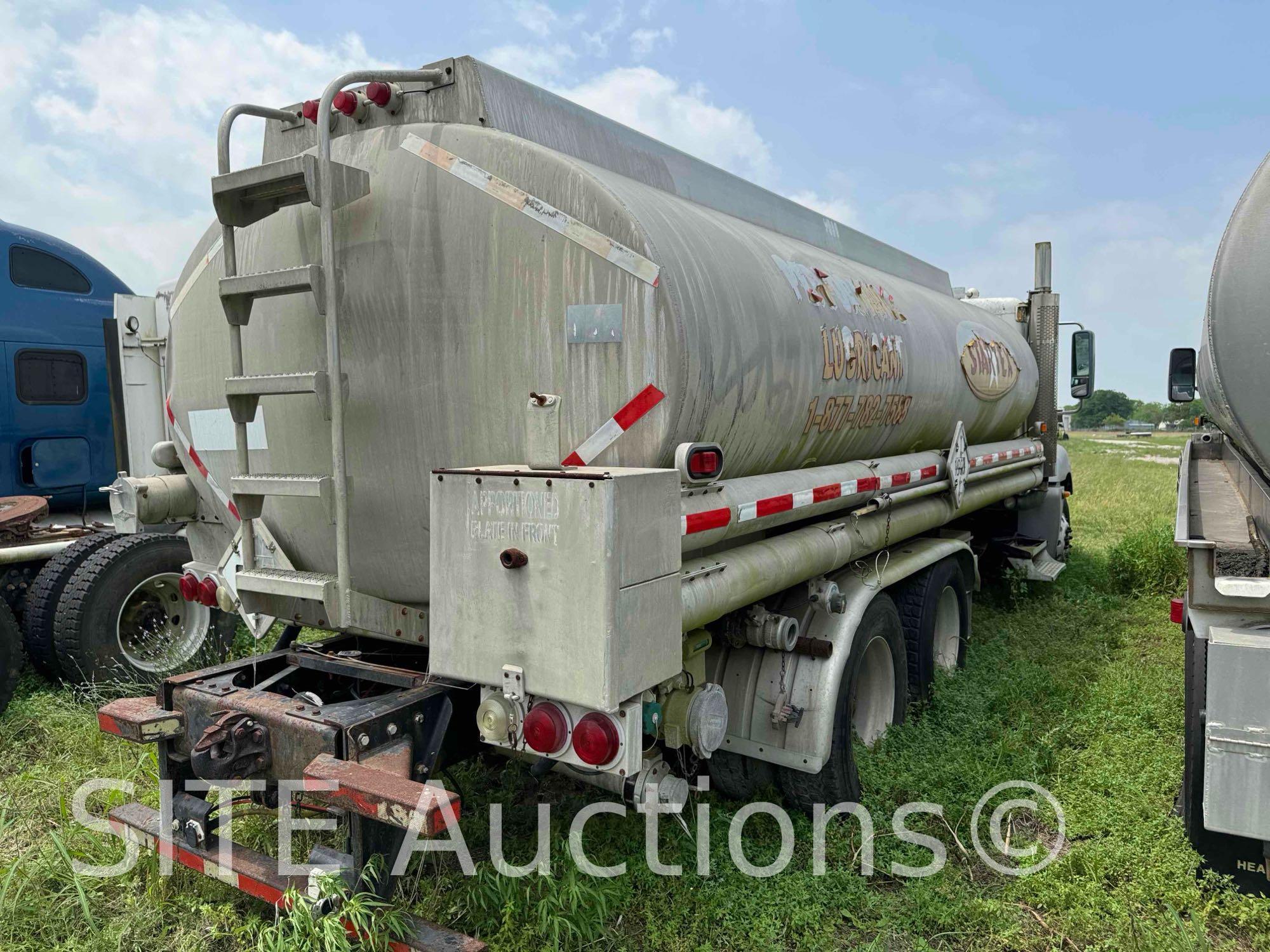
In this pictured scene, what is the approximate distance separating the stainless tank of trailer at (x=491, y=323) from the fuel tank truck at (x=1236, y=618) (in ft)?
4.76

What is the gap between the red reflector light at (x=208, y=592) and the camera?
359cm

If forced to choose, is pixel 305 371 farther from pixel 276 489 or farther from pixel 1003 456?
pixel 1003 456

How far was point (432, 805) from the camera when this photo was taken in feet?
7.70

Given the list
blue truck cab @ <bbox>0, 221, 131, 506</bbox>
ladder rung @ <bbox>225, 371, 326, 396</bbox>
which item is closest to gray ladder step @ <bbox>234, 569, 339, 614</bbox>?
ladder rung @ <bbox>225, 371, 326, 396</bbox>

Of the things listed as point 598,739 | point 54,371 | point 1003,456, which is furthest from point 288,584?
point 1003,456

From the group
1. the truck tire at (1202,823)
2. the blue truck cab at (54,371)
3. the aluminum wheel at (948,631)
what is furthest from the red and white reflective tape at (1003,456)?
the blue truck cab at (54,371)

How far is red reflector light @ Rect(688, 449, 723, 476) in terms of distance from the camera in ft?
8.97

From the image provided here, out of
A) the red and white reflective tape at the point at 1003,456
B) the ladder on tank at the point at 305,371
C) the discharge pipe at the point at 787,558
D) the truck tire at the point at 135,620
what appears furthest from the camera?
the red and white reflective tape at the point at 1003,456

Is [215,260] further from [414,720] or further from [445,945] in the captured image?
[445,945]

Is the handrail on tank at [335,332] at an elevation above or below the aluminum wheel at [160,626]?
above

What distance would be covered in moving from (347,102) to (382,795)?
93.4 inches

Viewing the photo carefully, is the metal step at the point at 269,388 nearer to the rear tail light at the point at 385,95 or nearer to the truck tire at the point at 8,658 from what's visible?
the rear tail light at the point at 385,95

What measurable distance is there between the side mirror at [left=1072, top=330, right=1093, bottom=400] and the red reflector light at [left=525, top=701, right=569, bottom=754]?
7582 millimetres

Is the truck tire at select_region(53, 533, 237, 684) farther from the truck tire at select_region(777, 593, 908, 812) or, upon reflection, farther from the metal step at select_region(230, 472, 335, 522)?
the truck tire at select_region(777, 593, 908, 812)
